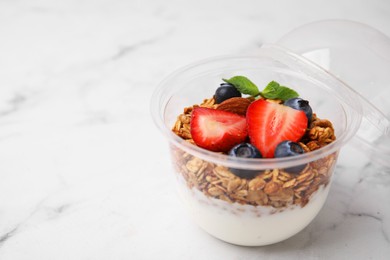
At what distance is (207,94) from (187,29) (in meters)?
0.82

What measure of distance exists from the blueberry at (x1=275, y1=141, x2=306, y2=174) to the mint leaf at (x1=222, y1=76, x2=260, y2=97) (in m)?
0.26

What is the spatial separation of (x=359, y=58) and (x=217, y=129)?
0.53 m

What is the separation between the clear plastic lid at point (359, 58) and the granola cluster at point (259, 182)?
0.64 feet

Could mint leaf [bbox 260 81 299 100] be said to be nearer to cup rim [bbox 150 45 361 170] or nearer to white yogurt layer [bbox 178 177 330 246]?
cup rim [bbox 150 45 361 170]

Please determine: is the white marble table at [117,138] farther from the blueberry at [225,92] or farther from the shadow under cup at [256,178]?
the blueberry at [225,92]

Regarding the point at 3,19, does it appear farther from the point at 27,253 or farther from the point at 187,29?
the point at 27,253

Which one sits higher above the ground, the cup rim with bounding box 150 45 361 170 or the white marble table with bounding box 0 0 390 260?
the cup rim with bounding box 150 45 361 170

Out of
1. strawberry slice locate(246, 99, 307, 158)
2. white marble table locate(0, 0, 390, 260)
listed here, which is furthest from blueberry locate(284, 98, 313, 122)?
white marble table locate(0, 0, 390, 260)

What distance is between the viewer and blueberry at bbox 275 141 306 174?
49.7 inches

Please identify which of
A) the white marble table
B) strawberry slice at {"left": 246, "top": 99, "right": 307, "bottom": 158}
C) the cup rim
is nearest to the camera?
the cup rim

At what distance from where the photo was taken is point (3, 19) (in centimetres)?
253

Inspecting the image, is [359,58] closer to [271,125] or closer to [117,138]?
[271,125]

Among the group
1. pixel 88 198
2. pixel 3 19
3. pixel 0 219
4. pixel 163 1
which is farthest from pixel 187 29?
pixel 0 219

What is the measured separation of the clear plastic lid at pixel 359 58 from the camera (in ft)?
4.90
